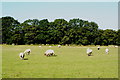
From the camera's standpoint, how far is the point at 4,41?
281 feet

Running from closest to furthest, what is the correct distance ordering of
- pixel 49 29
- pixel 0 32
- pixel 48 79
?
pixel 48 79 < pixel 0 32 < pixel 49 29

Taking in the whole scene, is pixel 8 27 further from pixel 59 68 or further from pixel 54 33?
pixel 59 68

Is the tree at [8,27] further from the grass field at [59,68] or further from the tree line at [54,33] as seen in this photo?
the grass field at [59,68]

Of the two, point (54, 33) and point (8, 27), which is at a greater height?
point (8, 27)

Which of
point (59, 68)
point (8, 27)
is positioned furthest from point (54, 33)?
point (59, 68)

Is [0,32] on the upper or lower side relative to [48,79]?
upper

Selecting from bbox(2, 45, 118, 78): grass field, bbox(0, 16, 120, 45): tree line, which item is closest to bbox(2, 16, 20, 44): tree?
bbox(0, 16, 120, 45): tree line

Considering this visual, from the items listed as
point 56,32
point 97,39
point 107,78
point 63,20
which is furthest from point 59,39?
point 107,78

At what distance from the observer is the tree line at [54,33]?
8594cm

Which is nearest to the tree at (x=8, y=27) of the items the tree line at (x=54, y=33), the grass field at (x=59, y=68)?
the tree line at (x=54, y=33)

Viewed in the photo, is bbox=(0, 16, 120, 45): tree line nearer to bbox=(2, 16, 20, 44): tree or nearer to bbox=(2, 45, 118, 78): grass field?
bbox=(2, 16, 20, 44): tree

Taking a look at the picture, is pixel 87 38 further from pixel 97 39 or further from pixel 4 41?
pixel 4 41

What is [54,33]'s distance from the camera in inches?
3504

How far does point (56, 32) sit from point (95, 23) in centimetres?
1931
